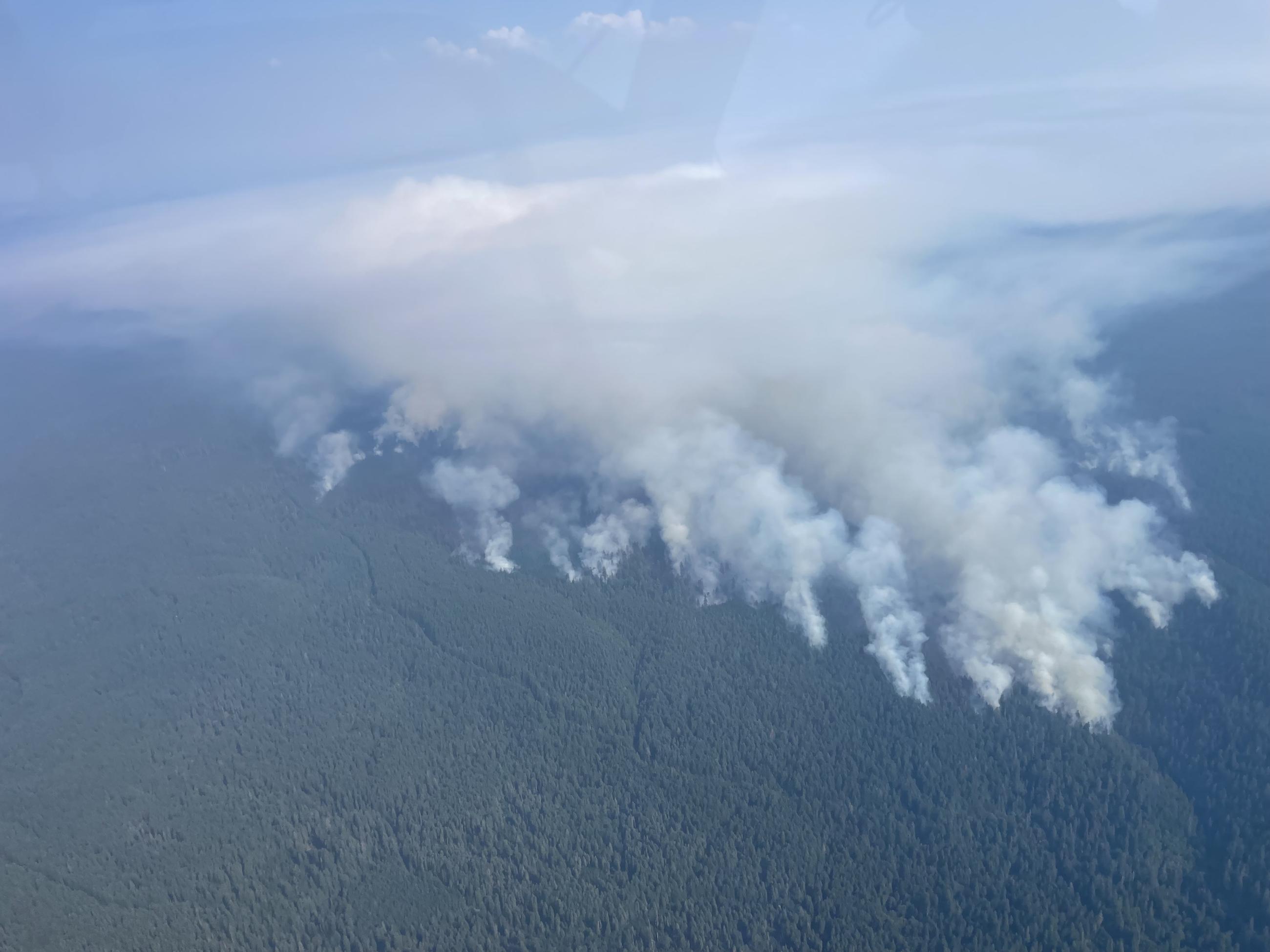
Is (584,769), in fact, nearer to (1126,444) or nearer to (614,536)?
(614,536)

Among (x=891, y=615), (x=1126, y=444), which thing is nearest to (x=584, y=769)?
(x=891, y=615)

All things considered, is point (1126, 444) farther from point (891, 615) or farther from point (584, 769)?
point (584, 769)

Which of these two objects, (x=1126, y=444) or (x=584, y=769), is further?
(x=1126, y=444)

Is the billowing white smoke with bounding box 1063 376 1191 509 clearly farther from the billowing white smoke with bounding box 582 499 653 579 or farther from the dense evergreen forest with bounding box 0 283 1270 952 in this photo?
the billowing white smoke with bounding box 582 499 653 579

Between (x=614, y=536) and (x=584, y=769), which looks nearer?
(x=584, y=769)

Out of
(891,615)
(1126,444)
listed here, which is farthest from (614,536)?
(1126,444)

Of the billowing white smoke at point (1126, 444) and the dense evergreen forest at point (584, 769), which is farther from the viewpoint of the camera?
the billowing white smoke at point (1126, 444)

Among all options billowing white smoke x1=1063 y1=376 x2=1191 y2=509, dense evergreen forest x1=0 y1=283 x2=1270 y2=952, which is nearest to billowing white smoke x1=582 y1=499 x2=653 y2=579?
dense evergreen forest x1=0 y1=283 x2=1270 y2=952

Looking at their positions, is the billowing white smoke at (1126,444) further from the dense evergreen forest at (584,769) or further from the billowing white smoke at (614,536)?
the billowing white smoke at (614,536)

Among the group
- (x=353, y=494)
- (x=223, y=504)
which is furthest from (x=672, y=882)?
(x=223, y=504)

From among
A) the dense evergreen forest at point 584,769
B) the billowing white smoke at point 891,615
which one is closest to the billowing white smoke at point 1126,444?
the dense evergreen forest at point 584,769
